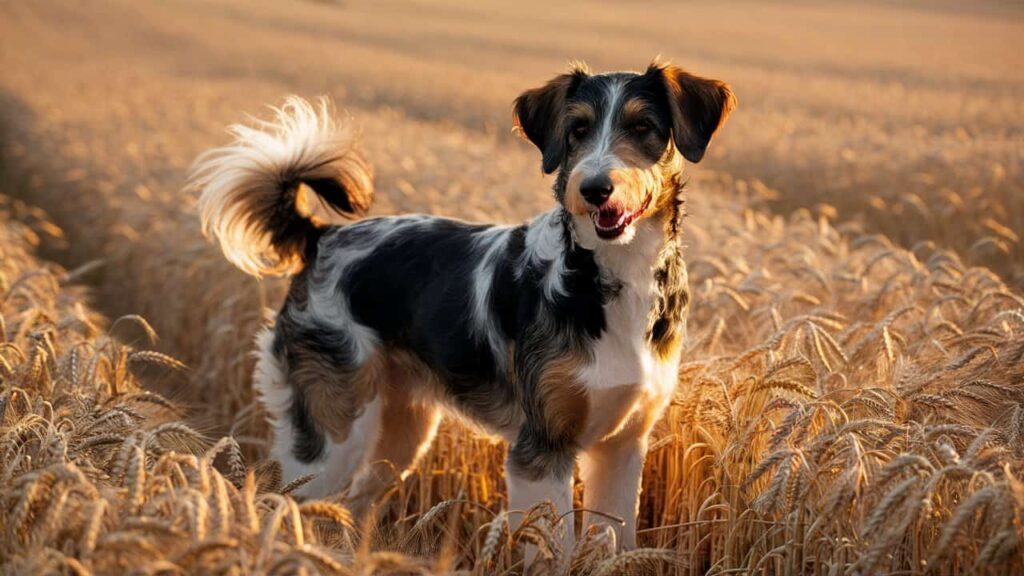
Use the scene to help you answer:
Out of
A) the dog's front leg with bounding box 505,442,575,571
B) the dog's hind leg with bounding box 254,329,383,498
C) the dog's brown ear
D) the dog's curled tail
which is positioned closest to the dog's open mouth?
the dog's brown ear

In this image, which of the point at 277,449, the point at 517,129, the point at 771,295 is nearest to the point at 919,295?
the point at 771,295

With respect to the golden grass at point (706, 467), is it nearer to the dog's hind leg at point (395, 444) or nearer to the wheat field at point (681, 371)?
the wheat field at point (681, 371)

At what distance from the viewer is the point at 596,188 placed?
3.58m

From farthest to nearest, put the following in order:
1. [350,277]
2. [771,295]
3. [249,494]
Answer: [771,295] → [350,277] → [249,494]

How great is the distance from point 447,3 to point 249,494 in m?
73.3

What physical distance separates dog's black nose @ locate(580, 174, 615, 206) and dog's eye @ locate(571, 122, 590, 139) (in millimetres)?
451

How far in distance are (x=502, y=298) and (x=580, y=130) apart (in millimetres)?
790

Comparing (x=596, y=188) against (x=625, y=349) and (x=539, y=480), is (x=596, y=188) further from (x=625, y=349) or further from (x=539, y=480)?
(x=539, y=480)

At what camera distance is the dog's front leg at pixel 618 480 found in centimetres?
429

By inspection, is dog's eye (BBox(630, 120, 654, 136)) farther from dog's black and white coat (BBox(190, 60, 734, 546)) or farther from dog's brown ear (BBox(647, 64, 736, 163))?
dog's brown ear (BBox(647, 64, 736, 163))

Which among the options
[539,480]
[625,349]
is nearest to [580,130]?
[625,349]

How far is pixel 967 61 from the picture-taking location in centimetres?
4012

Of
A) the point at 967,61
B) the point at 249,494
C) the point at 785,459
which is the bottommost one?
the point at 249,494

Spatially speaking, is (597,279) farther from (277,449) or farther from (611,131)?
(277,449)
